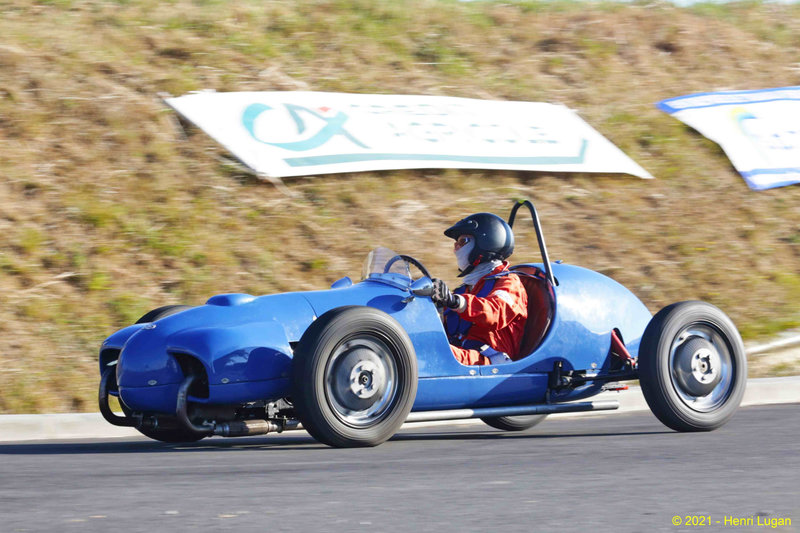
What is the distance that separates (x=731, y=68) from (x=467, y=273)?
37.4 ft

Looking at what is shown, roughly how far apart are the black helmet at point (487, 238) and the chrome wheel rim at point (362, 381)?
1.20m

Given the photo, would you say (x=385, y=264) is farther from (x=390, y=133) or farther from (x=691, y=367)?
(x=390, y=133)

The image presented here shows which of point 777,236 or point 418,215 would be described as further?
point 777,236

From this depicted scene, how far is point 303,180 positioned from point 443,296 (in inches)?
246

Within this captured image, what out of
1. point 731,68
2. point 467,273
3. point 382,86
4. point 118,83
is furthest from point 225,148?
point 731,68

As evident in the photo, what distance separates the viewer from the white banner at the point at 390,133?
12336 millimetres

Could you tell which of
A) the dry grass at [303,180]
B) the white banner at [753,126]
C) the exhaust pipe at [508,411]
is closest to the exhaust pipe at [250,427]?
the exhaust pipe at [508,411]

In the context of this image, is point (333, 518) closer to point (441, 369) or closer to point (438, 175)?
point (441, 369)

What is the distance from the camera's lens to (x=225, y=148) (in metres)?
12.3

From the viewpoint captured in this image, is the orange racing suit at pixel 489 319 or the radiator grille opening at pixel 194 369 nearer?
the radiator grille opening at pixel 194 369

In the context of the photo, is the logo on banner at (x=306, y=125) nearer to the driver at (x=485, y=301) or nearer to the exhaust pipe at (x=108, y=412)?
the driver at (x=485, y=301)

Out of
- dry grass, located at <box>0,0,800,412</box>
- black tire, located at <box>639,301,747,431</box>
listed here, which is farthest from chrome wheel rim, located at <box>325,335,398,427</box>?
dry grass, located at <box>0,0,800,412</box>

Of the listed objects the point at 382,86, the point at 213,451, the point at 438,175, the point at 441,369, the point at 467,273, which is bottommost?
the point at 213,451

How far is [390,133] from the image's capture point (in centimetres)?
1305
